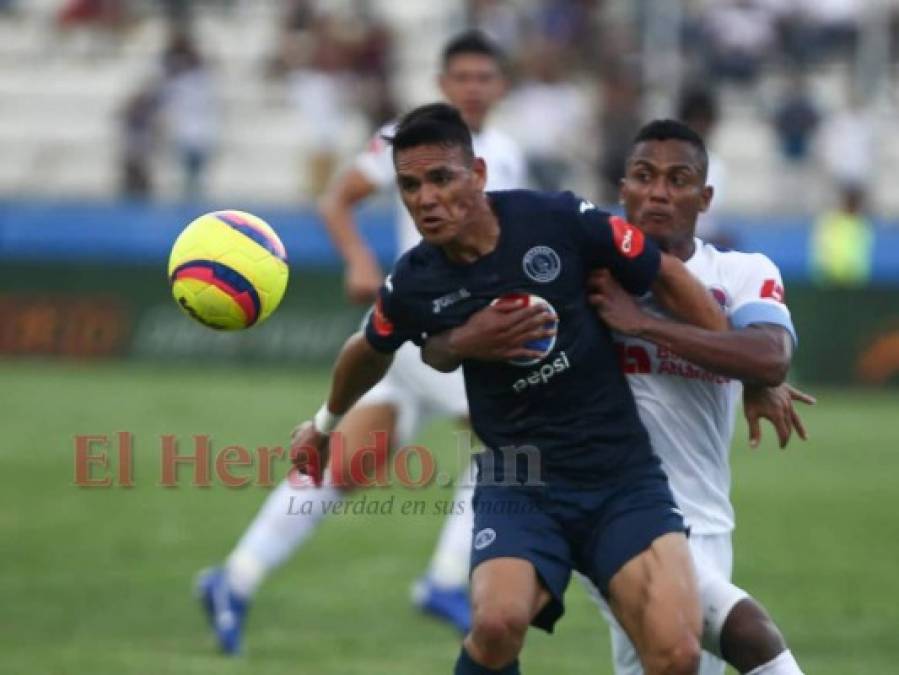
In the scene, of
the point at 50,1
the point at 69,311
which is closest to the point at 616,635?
the point at 69,311

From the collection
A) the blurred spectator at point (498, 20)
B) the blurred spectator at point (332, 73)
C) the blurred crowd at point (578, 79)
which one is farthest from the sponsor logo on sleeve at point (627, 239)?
the blurred spectator at point (498, 20)

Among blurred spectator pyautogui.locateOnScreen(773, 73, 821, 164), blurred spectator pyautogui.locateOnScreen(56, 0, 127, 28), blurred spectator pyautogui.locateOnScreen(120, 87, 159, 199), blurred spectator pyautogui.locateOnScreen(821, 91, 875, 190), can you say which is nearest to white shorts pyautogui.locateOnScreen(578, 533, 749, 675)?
blurred spectator pyautogui.locateOnScreen(821, 91, 875, 190)

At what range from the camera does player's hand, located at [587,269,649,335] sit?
641cm

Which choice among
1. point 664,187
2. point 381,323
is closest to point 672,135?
point 664,187

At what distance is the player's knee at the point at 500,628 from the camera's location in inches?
240

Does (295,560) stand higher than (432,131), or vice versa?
(432,131)

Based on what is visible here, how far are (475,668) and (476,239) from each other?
4.50 ft

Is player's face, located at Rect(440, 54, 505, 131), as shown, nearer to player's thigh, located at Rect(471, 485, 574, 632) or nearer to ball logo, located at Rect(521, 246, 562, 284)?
ball logo, located at Rect(521, 246, 562, 284)

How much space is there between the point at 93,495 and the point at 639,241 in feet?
24.5

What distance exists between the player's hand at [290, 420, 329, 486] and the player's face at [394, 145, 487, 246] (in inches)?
36.0

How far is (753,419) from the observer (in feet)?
21.0

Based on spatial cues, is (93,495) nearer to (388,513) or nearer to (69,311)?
(388,513)

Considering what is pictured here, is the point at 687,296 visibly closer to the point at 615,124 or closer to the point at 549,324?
the point at 549,324

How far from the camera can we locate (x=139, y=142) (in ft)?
75.0
